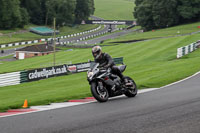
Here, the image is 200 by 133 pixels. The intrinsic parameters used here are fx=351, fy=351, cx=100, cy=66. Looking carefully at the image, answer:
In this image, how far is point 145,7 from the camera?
109250mm

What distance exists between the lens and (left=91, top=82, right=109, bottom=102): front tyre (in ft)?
39.8

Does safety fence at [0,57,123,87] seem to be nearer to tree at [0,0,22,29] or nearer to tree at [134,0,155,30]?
tree at [134,0,155,30]

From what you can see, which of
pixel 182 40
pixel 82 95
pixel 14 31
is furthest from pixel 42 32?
pixel 82 95

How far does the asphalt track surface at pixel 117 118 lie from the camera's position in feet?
27.0

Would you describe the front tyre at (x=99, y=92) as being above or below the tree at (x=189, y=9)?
below

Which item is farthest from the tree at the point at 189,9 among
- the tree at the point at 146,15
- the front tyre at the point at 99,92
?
the front tyre at the point at 99,92

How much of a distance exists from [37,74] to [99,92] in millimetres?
21035

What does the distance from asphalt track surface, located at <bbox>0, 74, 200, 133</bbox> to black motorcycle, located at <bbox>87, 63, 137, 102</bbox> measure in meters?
0.41

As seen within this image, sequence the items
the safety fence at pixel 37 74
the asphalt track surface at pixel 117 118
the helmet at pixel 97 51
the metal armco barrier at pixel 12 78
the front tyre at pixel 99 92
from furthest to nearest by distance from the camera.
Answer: the safety fence at pixel 37 74 → the metal armco barrier at pixel 12 78 → the helmet at pixel 97 51 → the front tyre at pixel 99 92 → the asphalt track surface at pixel 117 118

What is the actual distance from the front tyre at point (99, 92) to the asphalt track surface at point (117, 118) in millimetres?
250

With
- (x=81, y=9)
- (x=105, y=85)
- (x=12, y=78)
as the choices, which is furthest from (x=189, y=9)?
(x=105, y=85)

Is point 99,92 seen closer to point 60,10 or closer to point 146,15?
point 146,15

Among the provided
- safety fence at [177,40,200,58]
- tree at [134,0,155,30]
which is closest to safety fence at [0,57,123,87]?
safety fence at [177,40,200,58]

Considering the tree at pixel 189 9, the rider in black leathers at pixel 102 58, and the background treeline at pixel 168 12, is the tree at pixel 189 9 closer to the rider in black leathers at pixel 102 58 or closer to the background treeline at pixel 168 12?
the background treeline at pixel 168 12
